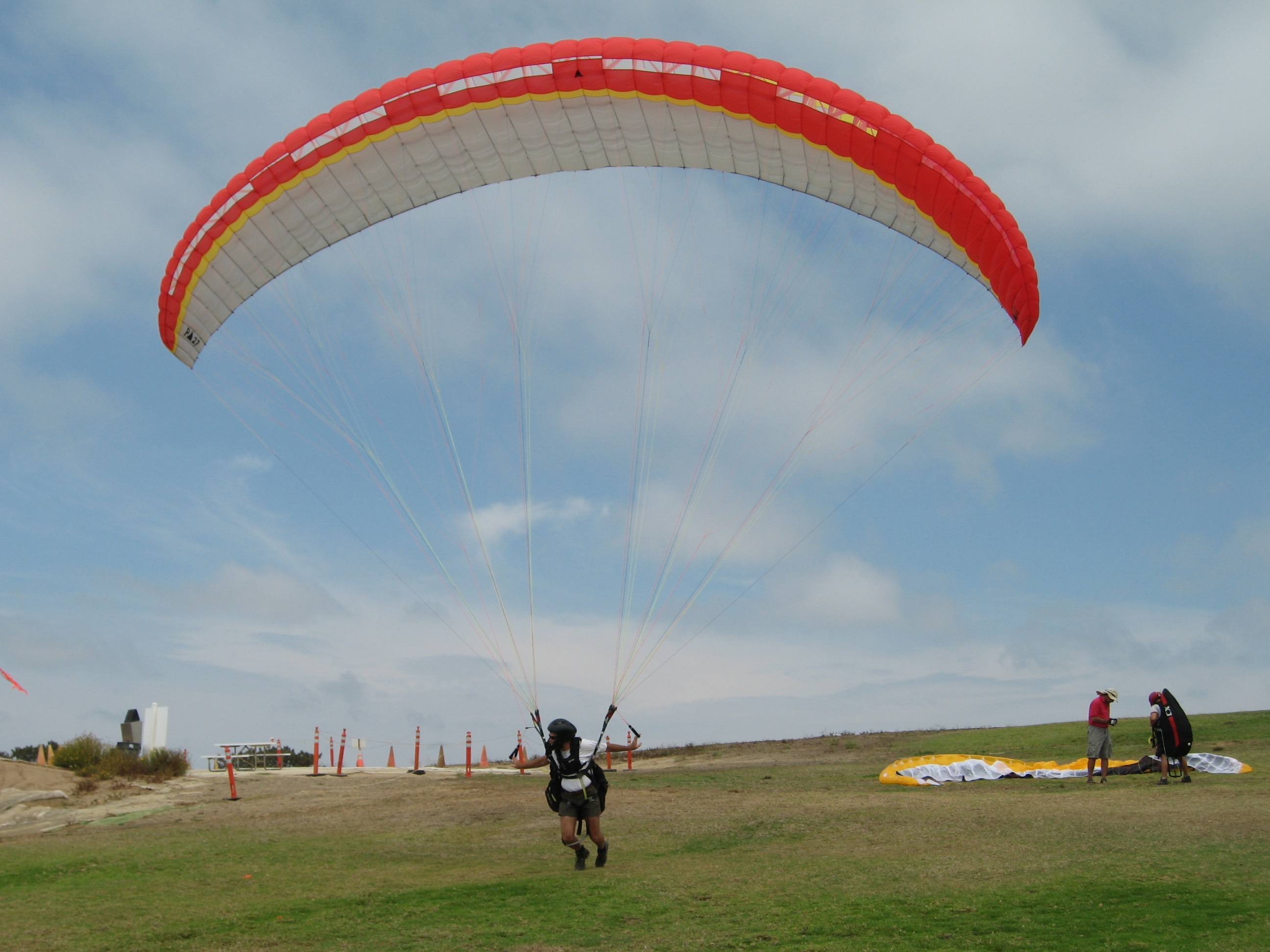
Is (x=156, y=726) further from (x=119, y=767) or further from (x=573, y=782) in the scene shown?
(x=573, y=782)

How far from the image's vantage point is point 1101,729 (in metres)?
13.9

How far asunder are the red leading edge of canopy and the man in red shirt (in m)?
5.44

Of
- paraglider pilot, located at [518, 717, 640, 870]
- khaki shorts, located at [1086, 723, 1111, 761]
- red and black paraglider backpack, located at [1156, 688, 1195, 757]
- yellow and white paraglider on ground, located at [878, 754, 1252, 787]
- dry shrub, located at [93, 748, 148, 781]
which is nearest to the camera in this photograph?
paraglider pilot, located at [518, 717, 640, 870]

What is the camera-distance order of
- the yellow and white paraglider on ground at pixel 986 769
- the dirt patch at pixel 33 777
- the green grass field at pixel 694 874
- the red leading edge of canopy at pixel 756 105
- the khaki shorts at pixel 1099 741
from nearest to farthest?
the green grass field at pixel 694 874
the red leading edge of canopy at pixel 756 105
the khaki shorts at pixel 1099 741
the yellow and white paraglider on ground at pixel 986 769
the dirt patch at pixel 33 777

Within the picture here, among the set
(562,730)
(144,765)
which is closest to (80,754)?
(144,765)

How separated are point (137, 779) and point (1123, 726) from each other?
64.1ft

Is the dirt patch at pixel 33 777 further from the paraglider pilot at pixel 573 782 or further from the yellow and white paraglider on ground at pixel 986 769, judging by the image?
the yellow and white paraglider on ground at pixel 986 769

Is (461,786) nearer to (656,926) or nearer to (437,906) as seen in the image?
(437,906)

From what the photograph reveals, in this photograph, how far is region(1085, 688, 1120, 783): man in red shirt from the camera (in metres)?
13.7

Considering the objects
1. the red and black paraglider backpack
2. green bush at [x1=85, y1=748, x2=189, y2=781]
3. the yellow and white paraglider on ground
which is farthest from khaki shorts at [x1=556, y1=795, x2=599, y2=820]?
green bush at [x1=85, y1=748, x2=189, y2=781]

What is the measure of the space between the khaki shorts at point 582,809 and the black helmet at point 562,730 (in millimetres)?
551

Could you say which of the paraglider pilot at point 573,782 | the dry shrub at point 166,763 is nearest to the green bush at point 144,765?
the dry shrub at point 166,763

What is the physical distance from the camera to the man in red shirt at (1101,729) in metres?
13.7

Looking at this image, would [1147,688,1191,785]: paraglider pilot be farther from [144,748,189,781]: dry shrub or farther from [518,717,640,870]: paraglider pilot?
[144,748,189,781]: dry shrub
